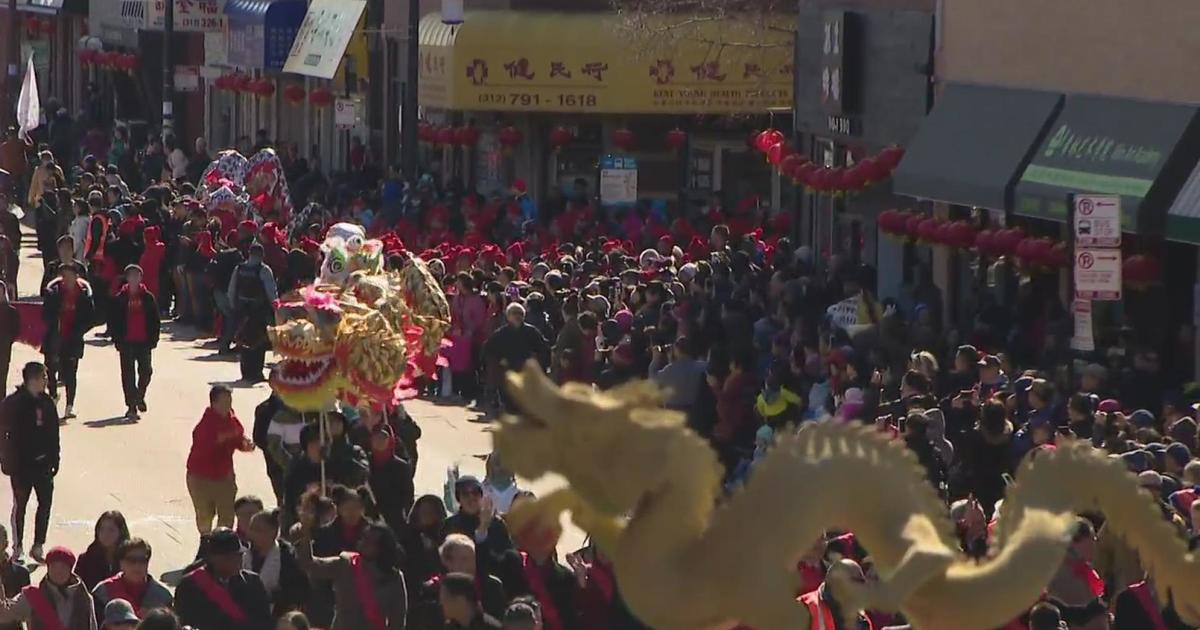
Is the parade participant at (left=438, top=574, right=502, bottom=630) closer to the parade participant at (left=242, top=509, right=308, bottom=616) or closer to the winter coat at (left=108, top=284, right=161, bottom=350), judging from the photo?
the parade participant at (left=242, top=509, right=308, bottom=616)

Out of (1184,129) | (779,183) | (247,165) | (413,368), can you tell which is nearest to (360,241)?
(413,368)

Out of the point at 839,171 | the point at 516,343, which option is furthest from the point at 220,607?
the point at 839,171

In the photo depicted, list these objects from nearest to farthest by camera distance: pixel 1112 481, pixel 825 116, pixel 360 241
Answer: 1. pixel 1112 481
2. pixel 360 241
3. pixel 825 116

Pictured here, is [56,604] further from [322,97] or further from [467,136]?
[322,97]

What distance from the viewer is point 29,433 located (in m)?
16.3

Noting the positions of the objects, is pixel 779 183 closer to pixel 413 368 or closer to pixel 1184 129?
pixel 1184 129

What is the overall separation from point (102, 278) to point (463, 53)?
1111 centimetres

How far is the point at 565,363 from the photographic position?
20.5m

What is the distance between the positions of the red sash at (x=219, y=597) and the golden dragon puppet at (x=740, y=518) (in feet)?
12.7

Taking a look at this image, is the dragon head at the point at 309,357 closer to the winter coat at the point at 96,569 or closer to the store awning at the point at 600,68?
the winter coat at the point at 96,569

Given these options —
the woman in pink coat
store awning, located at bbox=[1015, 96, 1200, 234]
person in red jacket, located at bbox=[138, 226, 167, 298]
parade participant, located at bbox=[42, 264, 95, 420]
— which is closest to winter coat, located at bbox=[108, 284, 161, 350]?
parade participant, located at bbox=[42, 264, 95, 420]

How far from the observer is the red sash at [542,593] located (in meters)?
11.9

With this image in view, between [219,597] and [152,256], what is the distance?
658 inches

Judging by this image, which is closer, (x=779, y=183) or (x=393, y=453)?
(x=393, y=453)
